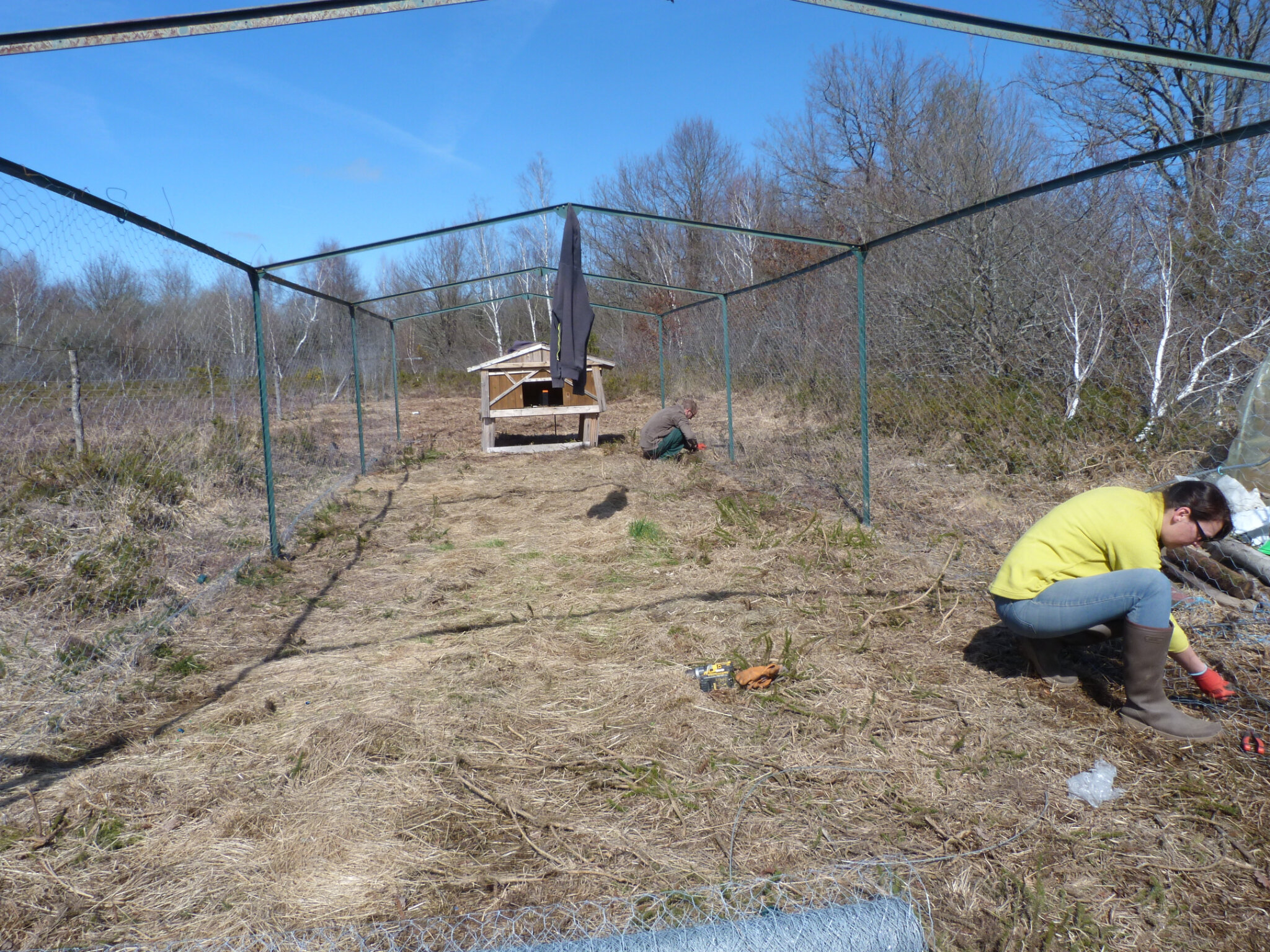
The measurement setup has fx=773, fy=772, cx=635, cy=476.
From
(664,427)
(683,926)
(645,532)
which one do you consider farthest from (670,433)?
(683,926)

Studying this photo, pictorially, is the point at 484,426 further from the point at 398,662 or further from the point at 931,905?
the point at 931,905

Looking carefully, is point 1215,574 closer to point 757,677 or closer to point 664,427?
point 757,677

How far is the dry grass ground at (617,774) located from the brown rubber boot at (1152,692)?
7 centimetres

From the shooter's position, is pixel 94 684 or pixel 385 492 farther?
pixel 385 492

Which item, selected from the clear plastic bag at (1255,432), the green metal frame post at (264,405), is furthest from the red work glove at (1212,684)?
the green metal frame post at (264,405)

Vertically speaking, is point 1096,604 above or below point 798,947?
above

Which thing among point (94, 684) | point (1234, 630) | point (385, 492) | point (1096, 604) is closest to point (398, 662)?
point (94, 684)

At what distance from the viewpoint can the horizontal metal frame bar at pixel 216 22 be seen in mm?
2389

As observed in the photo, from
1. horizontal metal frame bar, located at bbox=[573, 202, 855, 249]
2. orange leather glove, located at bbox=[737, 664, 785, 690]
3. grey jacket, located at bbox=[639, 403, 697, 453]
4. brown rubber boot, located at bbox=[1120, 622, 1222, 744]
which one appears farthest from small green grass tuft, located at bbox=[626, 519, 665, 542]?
brown rubber boot, located at bbox=[1120, 622, 1222, 744]

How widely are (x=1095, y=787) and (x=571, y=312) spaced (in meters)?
3.96

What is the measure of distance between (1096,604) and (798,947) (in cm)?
186

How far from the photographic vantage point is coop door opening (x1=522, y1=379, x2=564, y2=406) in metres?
13.3

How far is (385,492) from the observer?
8.70 meters

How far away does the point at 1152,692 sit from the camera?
279 centimetres
